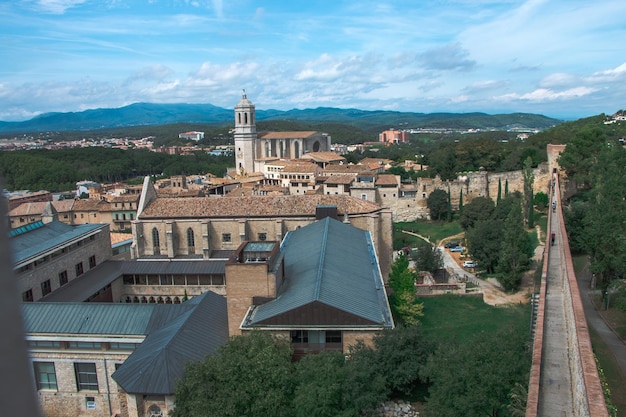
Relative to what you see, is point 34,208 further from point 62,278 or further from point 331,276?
point 331,276

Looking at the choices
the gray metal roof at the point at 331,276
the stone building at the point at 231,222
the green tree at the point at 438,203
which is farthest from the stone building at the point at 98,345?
the green tree at the point at 438,203

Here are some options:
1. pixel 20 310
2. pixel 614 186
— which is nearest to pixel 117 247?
pixel 614 186

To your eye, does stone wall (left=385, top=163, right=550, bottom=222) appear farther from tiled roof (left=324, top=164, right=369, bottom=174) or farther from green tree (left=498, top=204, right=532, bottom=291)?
green tree (left=498, top=204, right=532, bottom=291)

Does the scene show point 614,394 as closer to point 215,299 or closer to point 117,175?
point 215,299

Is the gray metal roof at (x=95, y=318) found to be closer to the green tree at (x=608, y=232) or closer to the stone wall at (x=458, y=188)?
the green tree at (x=608, y=232)

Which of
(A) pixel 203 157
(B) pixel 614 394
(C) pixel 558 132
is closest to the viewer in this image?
(B) pixel 614 394
